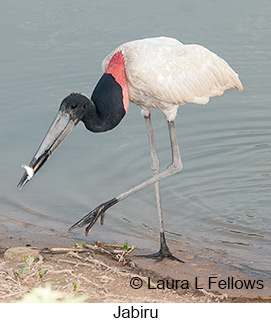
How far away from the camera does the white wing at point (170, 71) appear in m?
6.27

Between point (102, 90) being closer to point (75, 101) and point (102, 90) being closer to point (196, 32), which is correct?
point (75, 101)

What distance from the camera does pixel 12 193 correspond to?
8.27 m

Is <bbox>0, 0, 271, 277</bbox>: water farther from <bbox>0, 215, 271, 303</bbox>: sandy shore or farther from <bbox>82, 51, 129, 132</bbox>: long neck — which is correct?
<bbox>82, 51, 129, 132</bbox>: long neck

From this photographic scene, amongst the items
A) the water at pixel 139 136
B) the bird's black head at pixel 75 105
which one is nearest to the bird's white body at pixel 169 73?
the bird's black head at pixel 75 105

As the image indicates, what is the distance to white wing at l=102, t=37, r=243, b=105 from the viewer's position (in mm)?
6273

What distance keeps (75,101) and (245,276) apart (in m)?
1.92

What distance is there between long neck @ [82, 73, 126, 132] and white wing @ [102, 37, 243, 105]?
0.20m

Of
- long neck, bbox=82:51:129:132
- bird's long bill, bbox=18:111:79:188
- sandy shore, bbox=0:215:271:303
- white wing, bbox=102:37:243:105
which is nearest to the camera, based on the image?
sandy shore, bbox=0:215:271:303

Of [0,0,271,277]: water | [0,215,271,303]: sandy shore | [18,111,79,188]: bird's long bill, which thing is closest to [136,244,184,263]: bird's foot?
[0,215,271,303]: sandy shore

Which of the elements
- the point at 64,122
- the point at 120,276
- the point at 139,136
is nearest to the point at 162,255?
the point at 120,276

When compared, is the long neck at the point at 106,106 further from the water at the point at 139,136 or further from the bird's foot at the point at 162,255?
the water at the point at 139,136

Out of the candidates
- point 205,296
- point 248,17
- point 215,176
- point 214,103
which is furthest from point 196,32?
point 205,296

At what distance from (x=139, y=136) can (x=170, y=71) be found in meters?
3.00

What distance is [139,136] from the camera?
9.30 m
